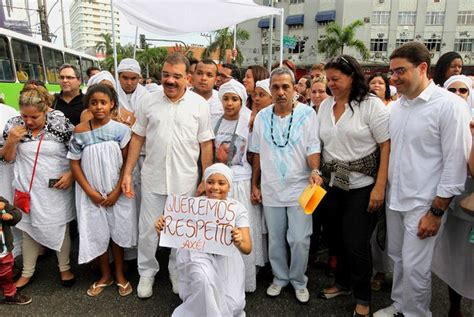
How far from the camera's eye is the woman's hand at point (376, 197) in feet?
8.62

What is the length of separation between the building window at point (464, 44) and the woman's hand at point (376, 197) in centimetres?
3791

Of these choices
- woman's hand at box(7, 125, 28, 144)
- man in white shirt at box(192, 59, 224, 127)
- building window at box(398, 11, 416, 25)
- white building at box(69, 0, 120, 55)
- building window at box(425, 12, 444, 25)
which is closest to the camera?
woman's hand at box(7, 125, 28, 144)

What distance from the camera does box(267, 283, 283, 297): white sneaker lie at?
307 cm

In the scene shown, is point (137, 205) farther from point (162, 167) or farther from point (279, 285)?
point (279, 285)

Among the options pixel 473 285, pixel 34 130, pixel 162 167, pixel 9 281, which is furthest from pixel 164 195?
pixel 473 285

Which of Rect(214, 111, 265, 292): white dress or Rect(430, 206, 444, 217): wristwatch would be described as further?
Rect(214, 111, 265, 292): white dress

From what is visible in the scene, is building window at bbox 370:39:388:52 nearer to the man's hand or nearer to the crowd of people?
the crowd of people

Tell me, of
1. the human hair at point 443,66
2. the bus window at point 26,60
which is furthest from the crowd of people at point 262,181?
the bus window at point 26,60

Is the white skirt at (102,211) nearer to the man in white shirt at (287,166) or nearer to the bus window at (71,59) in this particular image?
the man in white shirt at (287,166)

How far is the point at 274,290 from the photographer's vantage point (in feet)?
10.1

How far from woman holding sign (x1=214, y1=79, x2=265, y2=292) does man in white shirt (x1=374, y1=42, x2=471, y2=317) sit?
1136 millimetres

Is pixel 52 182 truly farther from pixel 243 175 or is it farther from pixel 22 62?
pixel 22 62

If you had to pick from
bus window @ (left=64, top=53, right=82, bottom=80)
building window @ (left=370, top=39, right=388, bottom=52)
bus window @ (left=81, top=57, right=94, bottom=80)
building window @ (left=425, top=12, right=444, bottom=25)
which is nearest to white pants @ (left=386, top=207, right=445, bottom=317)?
bus window @ (left=64, top=53, right=82, bottom=80)

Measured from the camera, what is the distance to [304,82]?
579 centimetres
